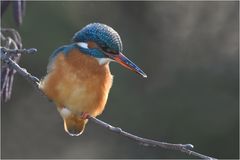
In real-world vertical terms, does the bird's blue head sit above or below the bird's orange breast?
above

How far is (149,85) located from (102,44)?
14.0 feet

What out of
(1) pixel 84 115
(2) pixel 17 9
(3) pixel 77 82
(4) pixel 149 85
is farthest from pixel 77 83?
(4) pixel 149 85

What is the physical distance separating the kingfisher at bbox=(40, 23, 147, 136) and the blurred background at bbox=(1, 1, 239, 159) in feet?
12.4

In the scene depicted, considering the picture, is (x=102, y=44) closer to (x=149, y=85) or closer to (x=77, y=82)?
(x=77, y=82)

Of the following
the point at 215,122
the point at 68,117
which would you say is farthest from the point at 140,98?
the point at 68,117

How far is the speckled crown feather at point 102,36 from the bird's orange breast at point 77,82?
7cm

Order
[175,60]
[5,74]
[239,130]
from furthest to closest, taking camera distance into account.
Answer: [175,60], [239,130], [5,74]

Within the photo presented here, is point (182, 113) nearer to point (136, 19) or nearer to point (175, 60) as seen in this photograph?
point (175, 60)

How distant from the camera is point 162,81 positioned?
7012 millimetres

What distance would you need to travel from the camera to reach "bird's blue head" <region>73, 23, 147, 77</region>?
2699mm

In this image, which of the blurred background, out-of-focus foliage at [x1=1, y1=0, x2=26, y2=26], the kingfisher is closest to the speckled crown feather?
the kingfisher

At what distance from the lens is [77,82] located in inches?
A: 106

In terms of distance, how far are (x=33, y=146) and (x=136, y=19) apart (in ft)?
5.43

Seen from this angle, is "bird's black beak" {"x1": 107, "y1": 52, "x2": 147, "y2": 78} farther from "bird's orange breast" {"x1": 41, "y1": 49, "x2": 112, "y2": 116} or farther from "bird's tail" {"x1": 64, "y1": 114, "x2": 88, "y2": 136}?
"bird's tail" {"x1": 64, "y1": 114, "x2": 88, "y2": 136}
